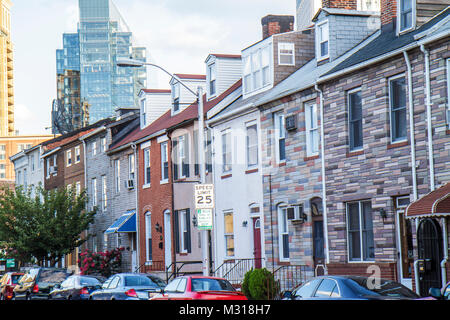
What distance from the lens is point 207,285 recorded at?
1788 centimetres

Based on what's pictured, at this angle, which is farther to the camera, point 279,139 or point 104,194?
point 104,194

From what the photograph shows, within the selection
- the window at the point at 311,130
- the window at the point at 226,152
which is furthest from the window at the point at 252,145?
the window at the point at 311,130

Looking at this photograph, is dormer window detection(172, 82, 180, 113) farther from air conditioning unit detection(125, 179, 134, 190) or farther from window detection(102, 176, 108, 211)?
window detection(102, 176, 108, 211)

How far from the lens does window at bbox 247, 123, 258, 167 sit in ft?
93.0

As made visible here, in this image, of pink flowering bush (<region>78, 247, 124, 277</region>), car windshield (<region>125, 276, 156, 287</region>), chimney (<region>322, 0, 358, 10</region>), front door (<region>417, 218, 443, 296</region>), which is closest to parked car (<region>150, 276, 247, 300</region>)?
car windshield (<region>125, 276, 156, 287</region>)

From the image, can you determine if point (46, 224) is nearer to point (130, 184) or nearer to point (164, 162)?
point (130, 184)

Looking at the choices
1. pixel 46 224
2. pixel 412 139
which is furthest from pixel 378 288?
pixel 46 224

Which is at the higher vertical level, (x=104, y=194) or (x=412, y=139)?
(x=412, y=139)

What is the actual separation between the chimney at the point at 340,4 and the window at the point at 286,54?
1977 millimetres

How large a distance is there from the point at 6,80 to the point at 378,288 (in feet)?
561
